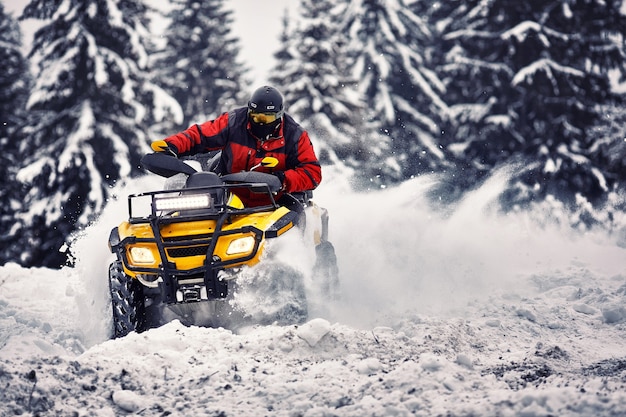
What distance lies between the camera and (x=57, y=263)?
64.2 ft

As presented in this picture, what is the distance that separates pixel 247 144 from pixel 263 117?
47 centimetres

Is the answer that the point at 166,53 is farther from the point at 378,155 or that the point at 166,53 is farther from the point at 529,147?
the point at 529,147

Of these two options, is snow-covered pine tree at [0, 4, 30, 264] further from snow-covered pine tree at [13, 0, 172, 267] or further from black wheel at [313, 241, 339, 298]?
black wheel at [313, 241, 339, 298]

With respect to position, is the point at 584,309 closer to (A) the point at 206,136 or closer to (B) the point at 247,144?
(B) the point at 247,144

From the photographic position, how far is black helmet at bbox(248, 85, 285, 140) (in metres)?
7.27

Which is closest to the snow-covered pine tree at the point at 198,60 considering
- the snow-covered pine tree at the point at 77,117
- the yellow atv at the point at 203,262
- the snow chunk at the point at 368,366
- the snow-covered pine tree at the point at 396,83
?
the snow-covered pine tree at the point at 396,83

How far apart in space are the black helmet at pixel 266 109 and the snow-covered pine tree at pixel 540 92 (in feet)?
46.1

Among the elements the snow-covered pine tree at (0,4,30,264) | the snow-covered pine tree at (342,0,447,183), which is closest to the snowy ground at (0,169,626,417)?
the snow-covered pine tree at (0,4,30,264)

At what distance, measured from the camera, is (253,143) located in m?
7.70

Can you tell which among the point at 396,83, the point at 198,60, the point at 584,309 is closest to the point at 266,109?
the point at 584,309

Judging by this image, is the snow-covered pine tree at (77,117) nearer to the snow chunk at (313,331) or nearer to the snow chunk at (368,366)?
the snow chunk at (313,331)

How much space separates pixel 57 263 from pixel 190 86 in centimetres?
1830

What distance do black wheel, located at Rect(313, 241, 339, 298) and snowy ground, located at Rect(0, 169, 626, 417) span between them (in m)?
0.22

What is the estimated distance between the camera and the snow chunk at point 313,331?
5.42 meters
